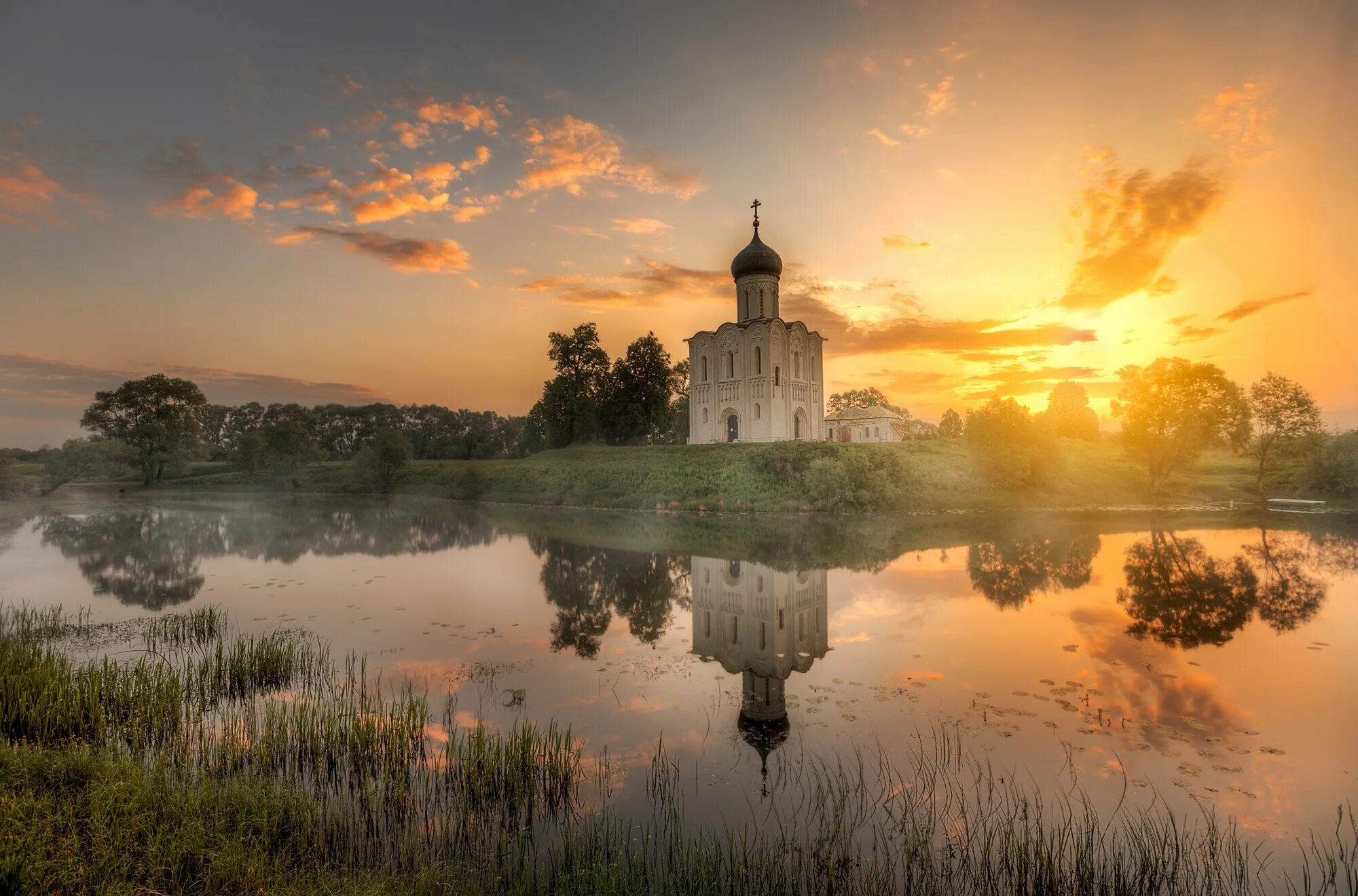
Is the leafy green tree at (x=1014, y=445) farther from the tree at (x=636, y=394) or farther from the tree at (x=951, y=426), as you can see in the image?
the tree at (x=636, y=394)

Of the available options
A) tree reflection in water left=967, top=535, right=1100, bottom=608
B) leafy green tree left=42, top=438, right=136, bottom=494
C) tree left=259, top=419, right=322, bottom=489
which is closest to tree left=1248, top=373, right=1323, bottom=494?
tree reflection in water left=967, top=535, right=1100, bottom=608

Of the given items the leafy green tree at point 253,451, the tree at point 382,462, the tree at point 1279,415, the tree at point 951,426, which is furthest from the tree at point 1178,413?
the leafy green tree at point 253,451

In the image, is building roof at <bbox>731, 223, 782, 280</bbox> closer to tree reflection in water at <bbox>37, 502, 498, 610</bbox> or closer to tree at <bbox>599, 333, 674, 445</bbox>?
tree at <bbox>599, 333, 674, 445</bbox>

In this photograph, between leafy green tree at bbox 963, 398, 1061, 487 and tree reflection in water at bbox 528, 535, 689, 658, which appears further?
leafy green tree at bbox 963, 398, 1061, 487

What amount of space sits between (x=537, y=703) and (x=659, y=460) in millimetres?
35925

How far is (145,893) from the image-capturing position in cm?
424

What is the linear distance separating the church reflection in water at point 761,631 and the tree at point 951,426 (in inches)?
1385

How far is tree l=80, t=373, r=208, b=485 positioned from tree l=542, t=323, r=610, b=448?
3371 cm

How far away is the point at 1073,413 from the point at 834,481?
4642 cm

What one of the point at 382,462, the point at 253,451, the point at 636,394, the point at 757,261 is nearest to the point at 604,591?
the point at 757,261

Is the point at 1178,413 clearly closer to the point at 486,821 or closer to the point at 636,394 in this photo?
the point at 636,394

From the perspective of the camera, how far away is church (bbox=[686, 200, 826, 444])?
47.4 meters

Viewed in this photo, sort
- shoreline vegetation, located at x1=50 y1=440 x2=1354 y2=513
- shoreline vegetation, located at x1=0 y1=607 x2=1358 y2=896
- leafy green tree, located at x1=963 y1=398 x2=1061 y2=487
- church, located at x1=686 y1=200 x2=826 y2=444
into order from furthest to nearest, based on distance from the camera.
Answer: church, located at x1=686 y1=200 x2=826 y2=444, leafy green tree, located at x1=963 y1=398 x2=1061 y2=487, shoreline vegetation, located at x1=50 y1=440 x2=1354 y2=513, shoreline vegetation, located at x1=0 y1=607 x2=1358 y2=896

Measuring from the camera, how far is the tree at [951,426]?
48.9 metres
